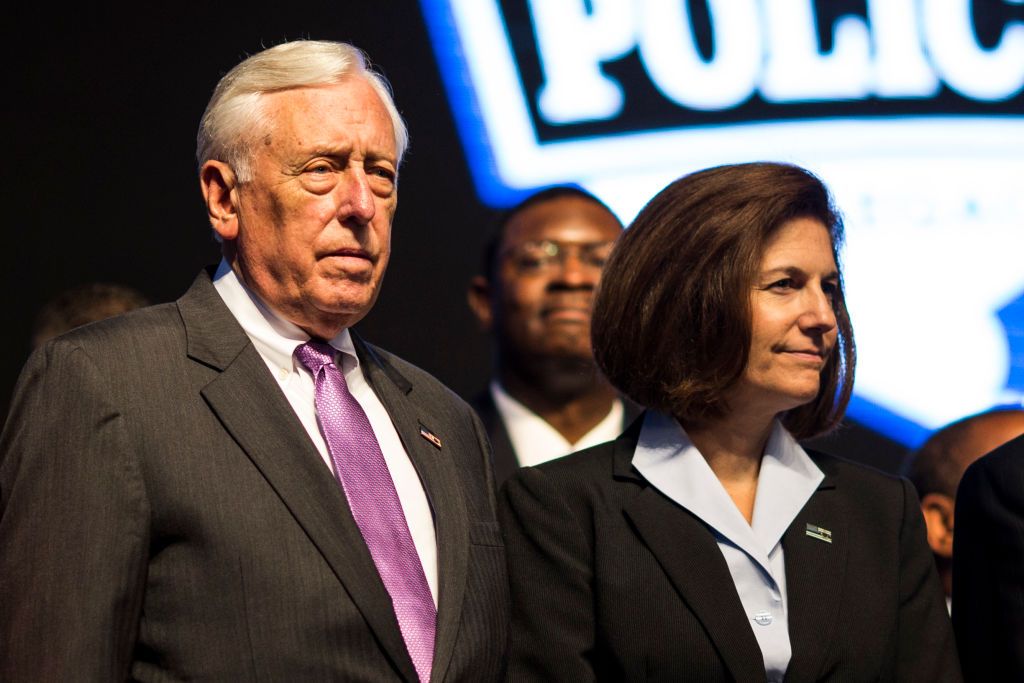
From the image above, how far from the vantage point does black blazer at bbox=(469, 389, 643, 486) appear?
347 cm

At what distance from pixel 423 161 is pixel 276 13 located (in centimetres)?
65

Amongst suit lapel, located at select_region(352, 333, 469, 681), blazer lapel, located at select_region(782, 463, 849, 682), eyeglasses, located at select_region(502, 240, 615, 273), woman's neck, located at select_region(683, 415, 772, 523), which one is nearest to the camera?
suit lapel, located at select_region(352, 333, 469, 681)

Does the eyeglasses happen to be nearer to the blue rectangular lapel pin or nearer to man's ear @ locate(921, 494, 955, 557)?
man's ear @ locate(921, 494, 955, 557)

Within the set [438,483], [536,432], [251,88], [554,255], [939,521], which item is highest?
[251,88]

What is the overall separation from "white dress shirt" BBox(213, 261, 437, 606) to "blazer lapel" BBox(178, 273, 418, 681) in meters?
0.05

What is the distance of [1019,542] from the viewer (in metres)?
2.23

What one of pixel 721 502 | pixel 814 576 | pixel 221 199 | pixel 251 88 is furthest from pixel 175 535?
pixel 814 576

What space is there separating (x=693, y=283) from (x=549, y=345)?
49.1 inches

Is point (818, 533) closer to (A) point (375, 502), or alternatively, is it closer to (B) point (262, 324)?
(A) point (375, 502)

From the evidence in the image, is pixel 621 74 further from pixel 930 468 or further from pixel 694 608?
pixel 694 608

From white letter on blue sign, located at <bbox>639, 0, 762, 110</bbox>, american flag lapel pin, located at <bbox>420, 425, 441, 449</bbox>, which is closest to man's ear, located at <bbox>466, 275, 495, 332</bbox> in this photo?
white letter on blue sign, located at <bbox>639, 0, 762, 110</bbox>

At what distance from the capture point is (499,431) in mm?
3609

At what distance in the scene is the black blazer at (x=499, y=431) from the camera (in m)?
3.47

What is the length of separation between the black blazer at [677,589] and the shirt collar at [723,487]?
23 millimetres
